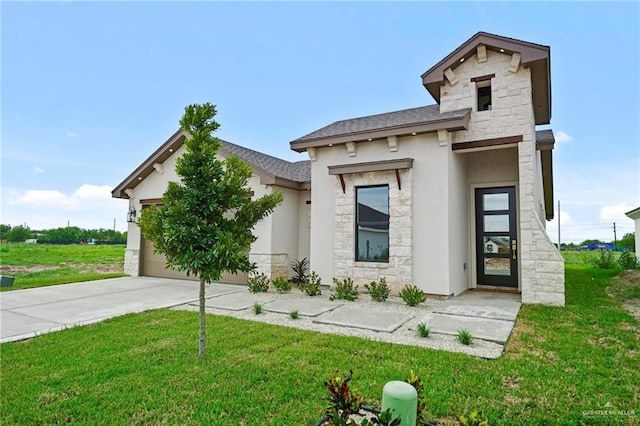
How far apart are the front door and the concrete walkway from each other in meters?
1.09

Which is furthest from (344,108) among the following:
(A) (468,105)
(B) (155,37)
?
(A) (468,105)

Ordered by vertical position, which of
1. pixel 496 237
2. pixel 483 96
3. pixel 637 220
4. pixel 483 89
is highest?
pixel 483 89

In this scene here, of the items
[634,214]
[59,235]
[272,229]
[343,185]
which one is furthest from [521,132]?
[59,235]

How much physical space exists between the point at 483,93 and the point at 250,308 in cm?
784

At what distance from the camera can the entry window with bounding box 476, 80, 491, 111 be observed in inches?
342

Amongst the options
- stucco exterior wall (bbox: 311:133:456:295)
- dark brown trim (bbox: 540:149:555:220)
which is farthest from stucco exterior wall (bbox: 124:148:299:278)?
dark brown trim (bbox: 540:149:555:220)

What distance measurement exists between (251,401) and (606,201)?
2877cm

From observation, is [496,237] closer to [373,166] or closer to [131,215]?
[373,166]

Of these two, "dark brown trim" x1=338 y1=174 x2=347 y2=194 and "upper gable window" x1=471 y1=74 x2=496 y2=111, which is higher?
"upper gable window" x1=471 y1=74 x2=496 y2=111

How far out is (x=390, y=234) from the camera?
28.4 feet

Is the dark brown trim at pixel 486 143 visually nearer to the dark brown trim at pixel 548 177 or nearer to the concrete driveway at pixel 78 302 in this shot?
the dark brown trim at pixel 548 177

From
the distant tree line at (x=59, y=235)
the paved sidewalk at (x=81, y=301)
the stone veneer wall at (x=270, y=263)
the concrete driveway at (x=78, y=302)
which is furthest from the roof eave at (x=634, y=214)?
the distant tree line at (x=59, y=235)

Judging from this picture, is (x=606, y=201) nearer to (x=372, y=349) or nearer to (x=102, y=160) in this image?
(x=372, y=349)

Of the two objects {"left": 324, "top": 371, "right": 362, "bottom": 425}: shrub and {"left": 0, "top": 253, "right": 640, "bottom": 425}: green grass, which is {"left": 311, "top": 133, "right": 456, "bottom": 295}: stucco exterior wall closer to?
{"left": 0, "top": 253, "right": 640, "bottom": 425}: green grass
